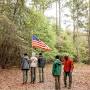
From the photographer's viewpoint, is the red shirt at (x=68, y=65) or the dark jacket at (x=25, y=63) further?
the dark jacket at (x=25, y=63)

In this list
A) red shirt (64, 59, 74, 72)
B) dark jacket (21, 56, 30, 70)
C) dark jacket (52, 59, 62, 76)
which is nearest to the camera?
dark jacket (52, 59, 62, 76)

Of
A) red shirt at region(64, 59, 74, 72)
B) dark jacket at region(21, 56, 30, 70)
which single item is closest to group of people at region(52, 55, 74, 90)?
red shirt at region(64, 59, 74, 72)

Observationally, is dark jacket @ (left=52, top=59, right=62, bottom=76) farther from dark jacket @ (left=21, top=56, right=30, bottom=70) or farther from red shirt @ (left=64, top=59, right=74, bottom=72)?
dark jacket @ (left=21, top=56, right=30, bottom=70)

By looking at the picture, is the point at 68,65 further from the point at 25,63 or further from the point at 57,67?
the point at 25,63

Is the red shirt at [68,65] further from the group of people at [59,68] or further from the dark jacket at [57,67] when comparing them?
the dark jacket at [57,67]

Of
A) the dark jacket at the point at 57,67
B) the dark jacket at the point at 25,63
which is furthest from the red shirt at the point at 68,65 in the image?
the dark jacket at the point at 25,63

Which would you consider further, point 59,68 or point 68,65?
point 68,65

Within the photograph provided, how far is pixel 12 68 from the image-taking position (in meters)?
30.2

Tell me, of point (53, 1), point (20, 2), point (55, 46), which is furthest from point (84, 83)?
point (53, 1)

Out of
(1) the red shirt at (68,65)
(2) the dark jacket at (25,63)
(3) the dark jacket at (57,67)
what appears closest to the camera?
(3) the dark jacket at (57,67)

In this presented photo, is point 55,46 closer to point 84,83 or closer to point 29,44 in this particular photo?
point 29,44

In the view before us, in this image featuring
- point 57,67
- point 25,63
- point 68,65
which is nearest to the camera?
point 57,67

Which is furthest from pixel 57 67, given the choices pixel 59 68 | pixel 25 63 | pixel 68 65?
pixel 25 63

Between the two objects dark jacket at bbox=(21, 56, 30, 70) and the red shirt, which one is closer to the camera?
Result: the red shirt
